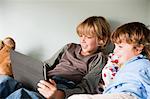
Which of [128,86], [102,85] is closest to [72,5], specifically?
[102,85]

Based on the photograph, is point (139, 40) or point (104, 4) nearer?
point (139, 40)

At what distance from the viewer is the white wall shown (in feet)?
5.56

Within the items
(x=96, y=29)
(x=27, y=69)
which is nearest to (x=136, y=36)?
(x=96, y=29)

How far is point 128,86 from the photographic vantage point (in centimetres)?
101

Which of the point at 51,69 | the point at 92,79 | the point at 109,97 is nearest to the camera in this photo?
the point at 109,97

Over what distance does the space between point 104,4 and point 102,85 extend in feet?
1.90

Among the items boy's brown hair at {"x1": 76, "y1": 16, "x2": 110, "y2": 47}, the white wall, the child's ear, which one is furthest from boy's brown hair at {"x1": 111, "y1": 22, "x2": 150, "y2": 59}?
the white wall

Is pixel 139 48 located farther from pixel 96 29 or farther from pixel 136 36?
pixel 96 29

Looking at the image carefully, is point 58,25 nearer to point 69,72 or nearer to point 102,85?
point 69,72

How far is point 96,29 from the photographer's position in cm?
148

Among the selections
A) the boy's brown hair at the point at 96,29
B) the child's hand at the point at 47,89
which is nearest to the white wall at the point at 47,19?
the boy's brown hair at the point at 96,29

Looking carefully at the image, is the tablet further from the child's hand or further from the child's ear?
the child's ear

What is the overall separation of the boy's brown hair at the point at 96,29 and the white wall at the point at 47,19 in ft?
0.61

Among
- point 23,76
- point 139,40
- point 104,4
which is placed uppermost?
point 104,4
